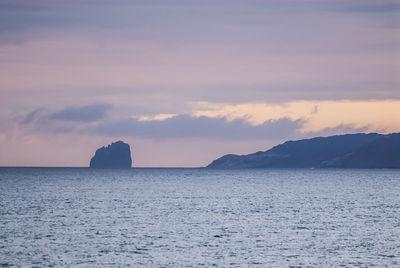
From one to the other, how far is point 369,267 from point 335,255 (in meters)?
5.57

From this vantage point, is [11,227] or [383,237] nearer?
[383,237]

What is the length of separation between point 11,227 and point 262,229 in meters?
29.2

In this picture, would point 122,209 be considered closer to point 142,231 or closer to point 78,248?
point 142,231

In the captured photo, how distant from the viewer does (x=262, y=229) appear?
72750mm

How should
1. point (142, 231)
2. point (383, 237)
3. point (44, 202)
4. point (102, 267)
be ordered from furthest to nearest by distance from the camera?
point (44, 202), point (142, 231), point (383, 237), point (102, 267)

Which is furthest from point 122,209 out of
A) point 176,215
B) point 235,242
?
point 235,242

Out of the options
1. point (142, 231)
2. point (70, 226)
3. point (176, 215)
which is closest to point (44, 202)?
point (176, 215)

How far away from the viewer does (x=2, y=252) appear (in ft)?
176

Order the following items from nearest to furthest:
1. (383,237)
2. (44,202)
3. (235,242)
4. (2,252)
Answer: (2,252), (235,242), (383,237), (44,202)

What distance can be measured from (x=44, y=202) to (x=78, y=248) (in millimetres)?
61319

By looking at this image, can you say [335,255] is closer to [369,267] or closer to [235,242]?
[369,267]

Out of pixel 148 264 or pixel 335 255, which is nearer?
pixel 148 264

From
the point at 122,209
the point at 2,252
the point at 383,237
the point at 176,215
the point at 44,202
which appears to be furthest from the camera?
the point at 44,202

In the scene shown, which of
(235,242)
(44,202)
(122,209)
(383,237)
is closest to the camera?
(235,242)
